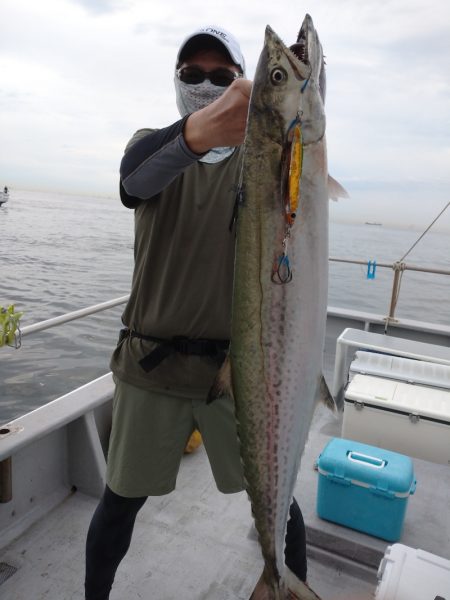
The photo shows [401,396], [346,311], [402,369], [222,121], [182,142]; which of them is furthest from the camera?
[346,311]

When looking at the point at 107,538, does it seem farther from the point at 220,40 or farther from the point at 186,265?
the point at 220,40

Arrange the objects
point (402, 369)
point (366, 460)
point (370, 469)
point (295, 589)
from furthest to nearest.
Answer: point (402, 369) < point (366, 460) < point (370, 469) < point (295, 589)

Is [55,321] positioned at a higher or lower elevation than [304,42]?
lower

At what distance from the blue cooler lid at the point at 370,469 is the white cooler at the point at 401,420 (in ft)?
2.69

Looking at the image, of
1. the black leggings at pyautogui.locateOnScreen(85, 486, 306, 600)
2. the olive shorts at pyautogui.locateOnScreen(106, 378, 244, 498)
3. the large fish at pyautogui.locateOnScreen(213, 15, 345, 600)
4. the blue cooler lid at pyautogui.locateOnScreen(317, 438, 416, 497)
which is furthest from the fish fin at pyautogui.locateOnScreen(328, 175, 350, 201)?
the blue cooler lid at pyautogui.locateOnScreen(317, 438, 416, 497)

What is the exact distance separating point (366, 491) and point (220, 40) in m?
2.59

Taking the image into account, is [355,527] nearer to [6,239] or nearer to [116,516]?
[116,516]

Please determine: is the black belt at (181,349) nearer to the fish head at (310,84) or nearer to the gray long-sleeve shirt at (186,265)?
the gray long-sleeve shirt at (186,265)

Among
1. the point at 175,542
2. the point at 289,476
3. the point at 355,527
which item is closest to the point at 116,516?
the point at 289,476

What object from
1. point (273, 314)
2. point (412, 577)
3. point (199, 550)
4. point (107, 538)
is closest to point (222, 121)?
point (273, 314)

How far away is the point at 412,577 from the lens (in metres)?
2.20

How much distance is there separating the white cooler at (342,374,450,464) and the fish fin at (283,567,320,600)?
231 cm

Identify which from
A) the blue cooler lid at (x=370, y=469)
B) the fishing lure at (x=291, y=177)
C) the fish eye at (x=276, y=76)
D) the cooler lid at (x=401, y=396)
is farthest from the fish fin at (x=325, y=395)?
the cooler lid at (x=401, y=396)

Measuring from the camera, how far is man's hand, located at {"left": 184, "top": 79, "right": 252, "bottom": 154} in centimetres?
145
